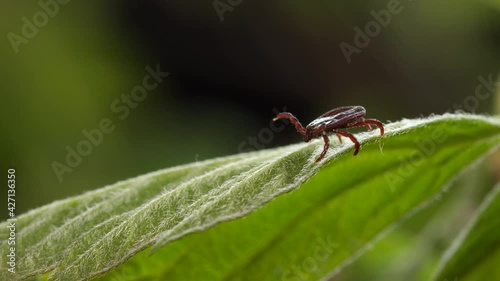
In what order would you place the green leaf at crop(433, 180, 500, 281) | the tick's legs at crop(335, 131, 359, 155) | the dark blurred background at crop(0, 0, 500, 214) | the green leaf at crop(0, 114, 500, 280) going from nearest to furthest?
the green leaf at crop(0, 114, 500, 280), the tick's legs at crop(335, 131, 359, 155), the green leaf at crop(433, 180, 500, 281), the dark blurred background at crop(0, 0, 500, 214)

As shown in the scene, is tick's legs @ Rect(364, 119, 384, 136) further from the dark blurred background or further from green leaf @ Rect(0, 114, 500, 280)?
the dark blurred background

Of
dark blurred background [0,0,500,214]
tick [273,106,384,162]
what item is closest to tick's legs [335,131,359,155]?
tick [273,106,384,162]

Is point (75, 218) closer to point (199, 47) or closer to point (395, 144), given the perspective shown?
point (395, 144)

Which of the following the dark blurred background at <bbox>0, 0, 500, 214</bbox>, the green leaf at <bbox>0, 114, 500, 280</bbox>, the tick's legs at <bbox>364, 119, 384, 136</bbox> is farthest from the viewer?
the dark blurred background at <bbox>0, 0, 500, 214</bbox>

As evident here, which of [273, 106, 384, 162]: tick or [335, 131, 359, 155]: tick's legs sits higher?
[273, 106, 384, 162]: tick

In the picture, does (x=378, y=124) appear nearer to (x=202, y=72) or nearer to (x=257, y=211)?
(x=257, y=211)

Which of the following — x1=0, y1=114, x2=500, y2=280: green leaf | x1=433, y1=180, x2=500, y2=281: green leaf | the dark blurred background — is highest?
the dark blurred background

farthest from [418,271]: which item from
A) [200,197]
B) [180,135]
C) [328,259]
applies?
[180,135]

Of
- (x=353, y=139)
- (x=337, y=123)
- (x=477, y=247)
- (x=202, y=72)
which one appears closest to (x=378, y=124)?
(x=353, y=139)
